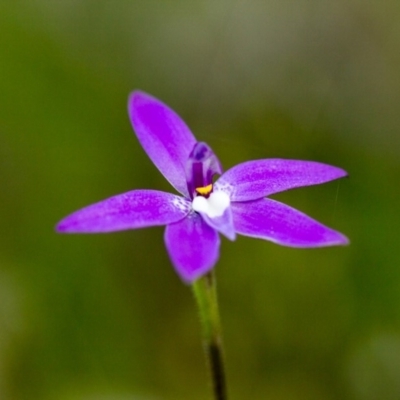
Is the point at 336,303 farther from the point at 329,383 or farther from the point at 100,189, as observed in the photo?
the point at 100,189

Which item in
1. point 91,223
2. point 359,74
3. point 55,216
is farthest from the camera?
point 359,74

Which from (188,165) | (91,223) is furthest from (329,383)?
(91,223)

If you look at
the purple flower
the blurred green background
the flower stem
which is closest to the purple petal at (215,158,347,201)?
the purple flower

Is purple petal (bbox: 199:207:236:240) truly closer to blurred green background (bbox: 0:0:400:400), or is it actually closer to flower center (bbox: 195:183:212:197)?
flower center (bbox: 195:183:212:197)

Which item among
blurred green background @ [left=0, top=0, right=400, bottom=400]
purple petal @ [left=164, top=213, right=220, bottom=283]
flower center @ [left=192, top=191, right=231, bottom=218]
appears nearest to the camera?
purple petal @ [left=164, top=213, right=220, bottom=283]

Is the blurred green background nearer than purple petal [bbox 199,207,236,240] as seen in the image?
No

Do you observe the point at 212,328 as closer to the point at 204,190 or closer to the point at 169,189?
the point at 204,190

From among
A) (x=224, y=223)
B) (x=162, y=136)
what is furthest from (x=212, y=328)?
(x=162, y=136)
